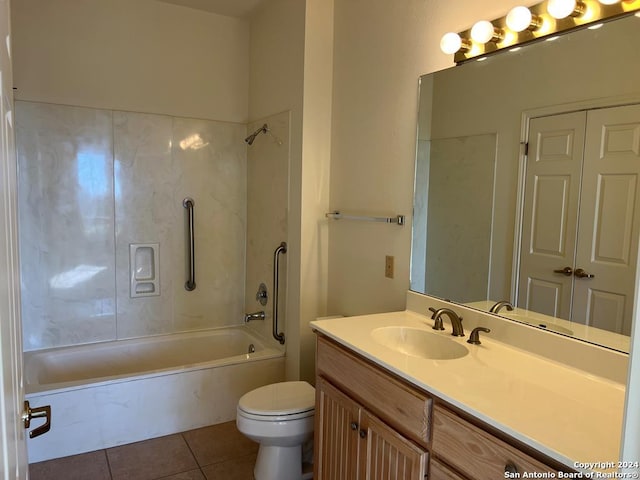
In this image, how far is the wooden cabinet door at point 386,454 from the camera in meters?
1.37

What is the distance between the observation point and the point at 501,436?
111 cm

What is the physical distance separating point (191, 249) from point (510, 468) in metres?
2.72

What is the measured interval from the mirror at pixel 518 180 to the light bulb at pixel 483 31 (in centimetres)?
9

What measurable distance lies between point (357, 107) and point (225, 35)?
4.73ft

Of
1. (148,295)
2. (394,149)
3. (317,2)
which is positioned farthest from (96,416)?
(317,2)

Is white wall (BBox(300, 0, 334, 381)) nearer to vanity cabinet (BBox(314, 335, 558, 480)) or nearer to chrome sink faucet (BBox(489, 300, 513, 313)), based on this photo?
vanity cabinet (BBox(314, 335, 558, 480))

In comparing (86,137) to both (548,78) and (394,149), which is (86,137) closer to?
(394,149)

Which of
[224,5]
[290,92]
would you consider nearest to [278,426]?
[290,92]

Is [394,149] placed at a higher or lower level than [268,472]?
higher

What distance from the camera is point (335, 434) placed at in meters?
1.80

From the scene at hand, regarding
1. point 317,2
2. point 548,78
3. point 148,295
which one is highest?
point 317,2

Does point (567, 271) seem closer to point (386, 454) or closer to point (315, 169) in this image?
point (386, 454)

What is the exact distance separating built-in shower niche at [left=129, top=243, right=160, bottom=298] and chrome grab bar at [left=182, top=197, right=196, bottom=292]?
22 cm

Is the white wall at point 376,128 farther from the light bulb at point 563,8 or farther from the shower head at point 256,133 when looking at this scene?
the shower head at point 256,133
